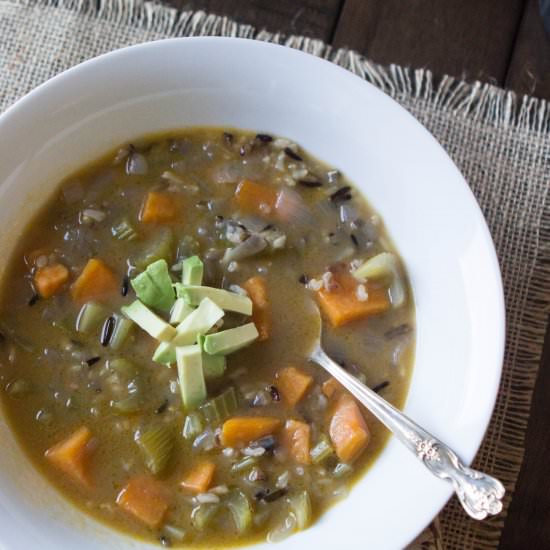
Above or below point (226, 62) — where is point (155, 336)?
below

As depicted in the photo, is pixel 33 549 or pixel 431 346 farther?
pixel 431 346

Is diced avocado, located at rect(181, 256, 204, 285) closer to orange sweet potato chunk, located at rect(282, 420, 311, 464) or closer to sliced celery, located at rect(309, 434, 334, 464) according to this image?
orange sweet potato chunk, located at rect(282, 420, 311, 464)

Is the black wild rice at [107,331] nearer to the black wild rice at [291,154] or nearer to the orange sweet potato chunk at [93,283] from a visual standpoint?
the orange sweet potato chunk at [93,283]

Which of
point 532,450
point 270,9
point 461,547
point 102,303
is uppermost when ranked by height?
point 270,9

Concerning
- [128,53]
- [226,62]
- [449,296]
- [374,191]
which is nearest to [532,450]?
[449,296]

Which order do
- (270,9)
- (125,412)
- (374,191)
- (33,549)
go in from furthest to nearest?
(270,9)
(374,191)
(125,412)
(33,549)

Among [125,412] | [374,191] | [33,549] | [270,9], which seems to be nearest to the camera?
[33,549]

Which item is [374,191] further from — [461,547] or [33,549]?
[33,549]
